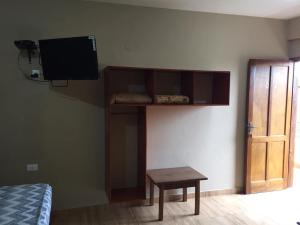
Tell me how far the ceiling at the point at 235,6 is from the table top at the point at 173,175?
83.4 inches

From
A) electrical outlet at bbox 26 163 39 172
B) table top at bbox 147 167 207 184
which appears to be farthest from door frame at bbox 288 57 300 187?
electrical outlet at bbox 26 163 39 172

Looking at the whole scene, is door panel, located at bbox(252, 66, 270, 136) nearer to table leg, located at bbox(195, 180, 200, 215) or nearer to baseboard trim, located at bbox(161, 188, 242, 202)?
baseboard trim, located at bbox(161, 188, 242, 202)

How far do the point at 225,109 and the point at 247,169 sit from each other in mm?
952

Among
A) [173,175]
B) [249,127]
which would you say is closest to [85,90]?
[173,175]

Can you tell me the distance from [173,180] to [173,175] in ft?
0.58

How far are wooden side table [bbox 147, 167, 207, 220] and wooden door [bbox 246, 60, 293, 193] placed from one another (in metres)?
1.08

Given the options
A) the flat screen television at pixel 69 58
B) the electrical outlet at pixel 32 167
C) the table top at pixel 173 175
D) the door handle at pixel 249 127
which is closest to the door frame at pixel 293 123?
the door handle at pixel 249 127

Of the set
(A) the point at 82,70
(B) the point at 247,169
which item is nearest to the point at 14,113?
(A) the point at 82,70

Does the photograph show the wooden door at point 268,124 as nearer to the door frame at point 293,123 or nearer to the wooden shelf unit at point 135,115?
the door frame at point 293,123

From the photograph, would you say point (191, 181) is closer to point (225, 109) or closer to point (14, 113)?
point (225, 109)

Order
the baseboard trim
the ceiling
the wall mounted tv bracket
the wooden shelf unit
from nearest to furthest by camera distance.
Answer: the wall mounted tv bracket, the ceiling, the wooden shelf unit, the baseboard trim

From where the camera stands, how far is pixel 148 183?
3586 millimetres

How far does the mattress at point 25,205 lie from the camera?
1944 mm

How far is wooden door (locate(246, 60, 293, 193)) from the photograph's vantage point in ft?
12.7
